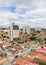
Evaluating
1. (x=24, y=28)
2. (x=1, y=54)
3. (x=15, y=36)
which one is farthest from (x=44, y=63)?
(x=24, y=28)

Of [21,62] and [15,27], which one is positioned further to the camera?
[15,27]

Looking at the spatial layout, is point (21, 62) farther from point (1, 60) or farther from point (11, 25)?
point (11, 25)

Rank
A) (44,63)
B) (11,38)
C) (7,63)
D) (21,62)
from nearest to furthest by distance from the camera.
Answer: (44,63) → (21,62) → (7,63) → (11,38)

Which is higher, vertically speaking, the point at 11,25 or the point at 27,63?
the point at 11,25

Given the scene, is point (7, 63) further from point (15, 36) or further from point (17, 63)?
point (15, 36)

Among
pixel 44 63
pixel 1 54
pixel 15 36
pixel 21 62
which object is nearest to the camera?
pixel 44 63

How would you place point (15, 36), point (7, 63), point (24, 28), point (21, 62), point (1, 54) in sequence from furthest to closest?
point (24, 28), point (15, 36), point (1, 54), point (7, 63), point (21, 62)

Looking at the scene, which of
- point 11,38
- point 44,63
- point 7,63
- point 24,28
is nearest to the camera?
point 44,63

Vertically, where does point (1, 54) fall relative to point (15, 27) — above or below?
below

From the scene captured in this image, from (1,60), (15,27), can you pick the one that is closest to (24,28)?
(15,27)
